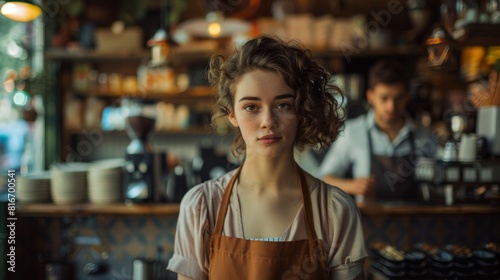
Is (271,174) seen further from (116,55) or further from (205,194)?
(116,55)

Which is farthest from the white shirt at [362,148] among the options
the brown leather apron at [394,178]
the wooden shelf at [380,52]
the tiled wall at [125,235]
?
the wooden shelf at [380,52]

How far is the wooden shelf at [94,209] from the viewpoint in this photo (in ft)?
7.59

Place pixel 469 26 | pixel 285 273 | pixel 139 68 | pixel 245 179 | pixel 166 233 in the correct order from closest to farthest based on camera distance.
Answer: pixel 285 273 < pixel 245 179 < pixel 469 26 < pixel 166 233 < pixel 139 68

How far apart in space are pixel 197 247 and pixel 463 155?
1606mm

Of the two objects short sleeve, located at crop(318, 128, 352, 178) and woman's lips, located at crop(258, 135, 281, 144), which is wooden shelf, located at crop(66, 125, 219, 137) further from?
woman's lips, located at crop(258, 135, 281, 144)

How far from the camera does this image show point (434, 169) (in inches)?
94.2

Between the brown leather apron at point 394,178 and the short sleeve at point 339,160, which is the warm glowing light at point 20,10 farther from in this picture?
the brown leather apron at point 394,178

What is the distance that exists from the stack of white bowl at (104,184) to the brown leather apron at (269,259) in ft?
4.12

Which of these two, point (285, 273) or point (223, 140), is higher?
point (223, 140)

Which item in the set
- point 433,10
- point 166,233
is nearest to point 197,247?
point 166,233

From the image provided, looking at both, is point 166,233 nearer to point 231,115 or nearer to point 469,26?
point 231,115

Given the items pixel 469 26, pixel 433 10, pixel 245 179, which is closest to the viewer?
pixel 245 179

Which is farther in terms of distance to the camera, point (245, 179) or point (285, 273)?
point (245, 179)

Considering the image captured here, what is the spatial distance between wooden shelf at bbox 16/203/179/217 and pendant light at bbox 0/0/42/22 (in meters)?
1.07
